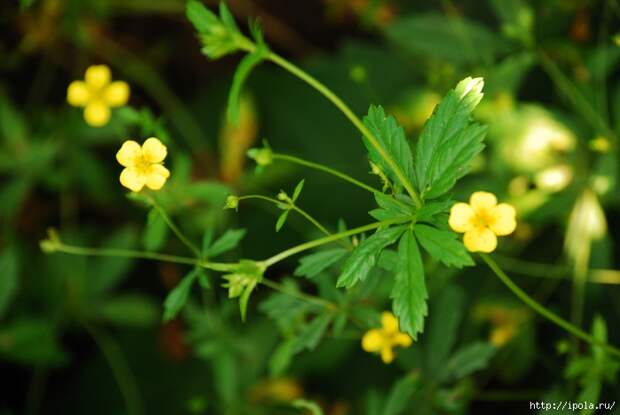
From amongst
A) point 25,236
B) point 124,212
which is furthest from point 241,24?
point 25,236

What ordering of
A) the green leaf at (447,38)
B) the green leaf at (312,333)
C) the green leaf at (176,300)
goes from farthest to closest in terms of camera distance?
the green leaf at (447,38)
the green leaf at (312,333)
the green leaf at (176,300)

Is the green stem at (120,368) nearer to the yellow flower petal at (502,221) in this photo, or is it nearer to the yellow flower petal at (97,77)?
the yellow flower petal at (97,77)

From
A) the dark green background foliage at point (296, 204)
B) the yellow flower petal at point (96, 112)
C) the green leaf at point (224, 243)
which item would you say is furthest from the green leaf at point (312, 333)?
the yellow flower petal at point (96, 112)

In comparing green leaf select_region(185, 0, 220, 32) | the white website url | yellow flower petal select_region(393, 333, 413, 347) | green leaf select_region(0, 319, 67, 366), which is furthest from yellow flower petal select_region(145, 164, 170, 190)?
green leaf select_region(0, 319, 67, 366)

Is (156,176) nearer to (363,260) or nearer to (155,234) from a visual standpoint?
(155,234)

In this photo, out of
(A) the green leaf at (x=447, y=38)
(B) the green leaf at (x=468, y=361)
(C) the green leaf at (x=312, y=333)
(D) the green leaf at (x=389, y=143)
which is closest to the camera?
(D) the green leaf at (x=389, y=143)

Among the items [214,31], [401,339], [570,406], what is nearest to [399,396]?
[401,339]
